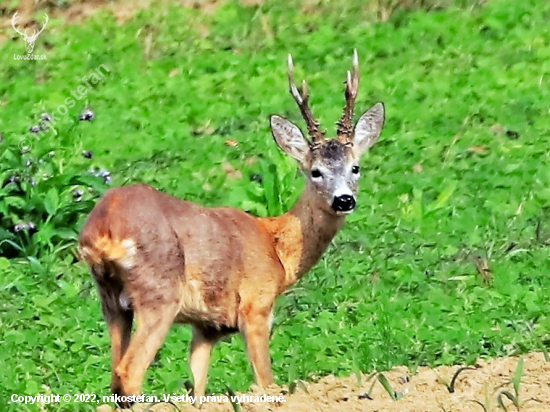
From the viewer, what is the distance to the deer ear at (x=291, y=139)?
8.84 m

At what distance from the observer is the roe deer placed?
23.9 ft

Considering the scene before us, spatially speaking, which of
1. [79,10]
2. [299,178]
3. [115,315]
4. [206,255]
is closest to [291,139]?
[206,255]

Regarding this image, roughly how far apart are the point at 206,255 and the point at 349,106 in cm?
136

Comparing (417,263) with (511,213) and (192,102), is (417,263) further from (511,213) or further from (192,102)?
(192,102)

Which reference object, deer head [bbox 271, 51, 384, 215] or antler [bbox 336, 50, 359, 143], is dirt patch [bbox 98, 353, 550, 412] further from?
antler [bbox 336, 50, 359, 143]

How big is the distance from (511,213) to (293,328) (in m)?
2.57

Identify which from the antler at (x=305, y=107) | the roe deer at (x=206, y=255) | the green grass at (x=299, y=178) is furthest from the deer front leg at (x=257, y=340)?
the antler at (x=305, y=107)

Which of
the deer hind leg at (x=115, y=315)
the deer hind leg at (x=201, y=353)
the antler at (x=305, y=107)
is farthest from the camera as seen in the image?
the antler at (x=305, y=107)

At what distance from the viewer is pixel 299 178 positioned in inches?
463

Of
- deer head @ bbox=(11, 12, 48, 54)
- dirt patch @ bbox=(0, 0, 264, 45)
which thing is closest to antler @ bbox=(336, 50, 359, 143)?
dirt patch @ bbox=(0, 0, 264, 45)

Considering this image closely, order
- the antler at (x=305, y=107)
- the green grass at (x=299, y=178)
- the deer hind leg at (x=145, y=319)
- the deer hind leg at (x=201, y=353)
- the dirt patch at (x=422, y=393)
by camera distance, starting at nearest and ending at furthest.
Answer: the dirt patch at (x=422, y=393) → the deer hind leg at (x=145, y=319) → the deer hind leg at (x=201, y=353) → the antler at (x=305, y=107) → the green grass at (x=299, y=178)

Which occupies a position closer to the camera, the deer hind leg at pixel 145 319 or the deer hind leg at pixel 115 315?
the deer hind leg at pixel 145 319

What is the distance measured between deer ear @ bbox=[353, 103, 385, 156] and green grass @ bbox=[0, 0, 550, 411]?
111 centimetres

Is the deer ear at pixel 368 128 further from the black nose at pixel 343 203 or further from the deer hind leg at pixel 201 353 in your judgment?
the deer hind leg at pixel 201 353
